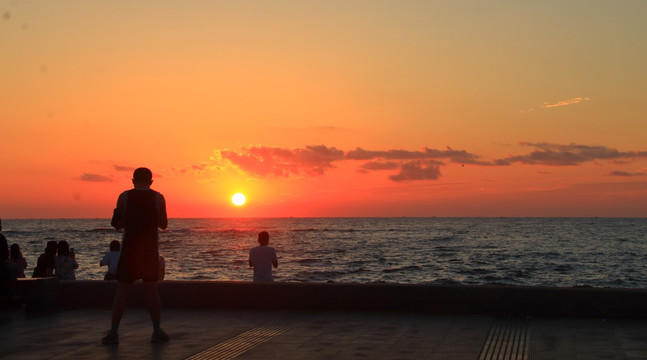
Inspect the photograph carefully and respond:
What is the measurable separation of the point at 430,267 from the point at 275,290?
37.8 m

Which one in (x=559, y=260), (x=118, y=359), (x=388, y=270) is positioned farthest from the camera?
(x=559, y=260)

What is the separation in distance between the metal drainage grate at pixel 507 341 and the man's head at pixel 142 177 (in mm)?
3932

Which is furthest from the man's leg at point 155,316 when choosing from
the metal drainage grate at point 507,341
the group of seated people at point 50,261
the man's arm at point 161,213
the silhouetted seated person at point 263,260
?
the group of seated people at point 50,261

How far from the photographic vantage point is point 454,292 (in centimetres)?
953

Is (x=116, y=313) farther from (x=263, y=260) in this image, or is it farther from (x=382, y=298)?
(x=263, y=260)

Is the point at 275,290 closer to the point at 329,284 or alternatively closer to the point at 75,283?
the point at 329,284

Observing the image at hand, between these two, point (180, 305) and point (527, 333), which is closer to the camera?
point (527, 333)

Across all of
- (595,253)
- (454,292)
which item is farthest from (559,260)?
(454,292)

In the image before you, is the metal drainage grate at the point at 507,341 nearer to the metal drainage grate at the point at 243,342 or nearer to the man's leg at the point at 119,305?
the metal drainage grate at the point at 243,342

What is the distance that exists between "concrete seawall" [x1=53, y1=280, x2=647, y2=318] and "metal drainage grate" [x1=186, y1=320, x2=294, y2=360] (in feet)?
3.61

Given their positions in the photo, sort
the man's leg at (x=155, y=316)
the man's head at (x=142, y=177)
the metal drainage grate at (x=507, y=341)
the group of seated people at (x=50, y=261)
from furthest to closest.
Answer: the group of seated people at (x=50, y=261)
the man's head at (x=142, y=177)
the man's leg at (x=155, y=316)
the metal drainage grate at (x=507, y=341)

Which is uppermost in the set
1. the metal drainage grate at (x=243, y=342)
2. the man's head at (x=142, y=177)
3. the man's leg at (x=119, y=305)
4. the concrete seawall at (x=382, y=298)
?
the man's head at (x=142, y=177)

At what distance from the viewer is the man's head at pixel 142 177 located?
7.66m

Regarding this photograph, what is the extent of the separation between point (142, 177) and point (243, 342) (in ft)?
6.84
